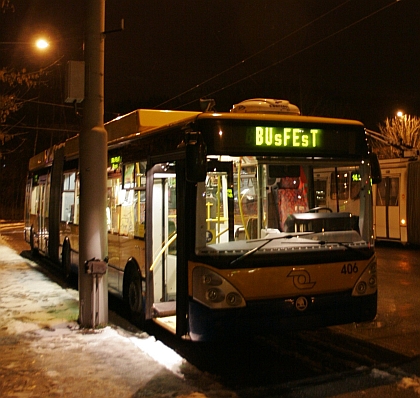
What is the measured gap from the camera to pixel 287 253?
6262 millimetres

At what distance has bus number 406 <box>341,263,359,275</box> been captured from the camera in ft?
21.3

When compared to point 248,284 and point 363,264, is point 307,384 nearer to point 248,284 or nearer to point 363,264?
point 248,284

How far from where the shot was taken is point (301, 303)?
6.26m

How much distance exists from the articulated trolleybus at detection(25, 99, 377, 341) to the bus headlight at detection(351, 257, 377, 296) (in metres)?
0.01

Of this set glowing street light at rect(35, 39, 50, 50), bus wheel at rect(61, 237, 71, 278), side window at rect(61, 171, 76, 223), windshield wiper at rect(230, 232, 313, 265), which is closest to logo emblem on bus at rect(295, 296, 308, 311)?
windshield wiper at rect(230, 232, 313, 265)

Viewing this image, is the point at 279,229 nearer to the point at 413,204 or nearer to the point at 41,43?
the point at 41,43

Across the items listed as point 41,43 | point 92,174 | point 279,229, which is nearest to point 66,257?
point 92,174

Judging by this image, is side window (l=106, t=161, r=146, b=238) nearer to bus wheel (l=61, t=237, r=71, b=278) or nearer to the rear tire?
the rear tire

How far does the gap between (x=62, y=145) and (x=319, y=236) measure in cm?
906

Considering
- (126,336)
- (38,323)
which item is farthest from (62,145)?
(126,336)

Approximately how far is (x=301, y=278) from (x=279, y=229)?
0.64m

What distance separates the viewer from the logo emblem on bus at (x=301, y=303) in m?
6.25

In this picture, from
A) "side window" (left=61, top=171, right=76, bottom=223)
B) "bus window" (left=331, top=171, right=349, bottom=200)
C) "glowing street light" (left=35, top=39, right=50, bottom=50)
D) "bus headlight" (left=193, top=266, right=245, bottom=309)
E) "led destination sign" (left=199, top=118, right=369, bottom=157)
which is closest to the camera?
"bus headlight" (left=193, top=266, right=245, bottom=309)

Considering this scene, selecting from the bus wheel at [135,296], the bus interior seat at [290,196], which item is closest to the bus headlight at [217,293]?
the bus interior seat at [290,196]
